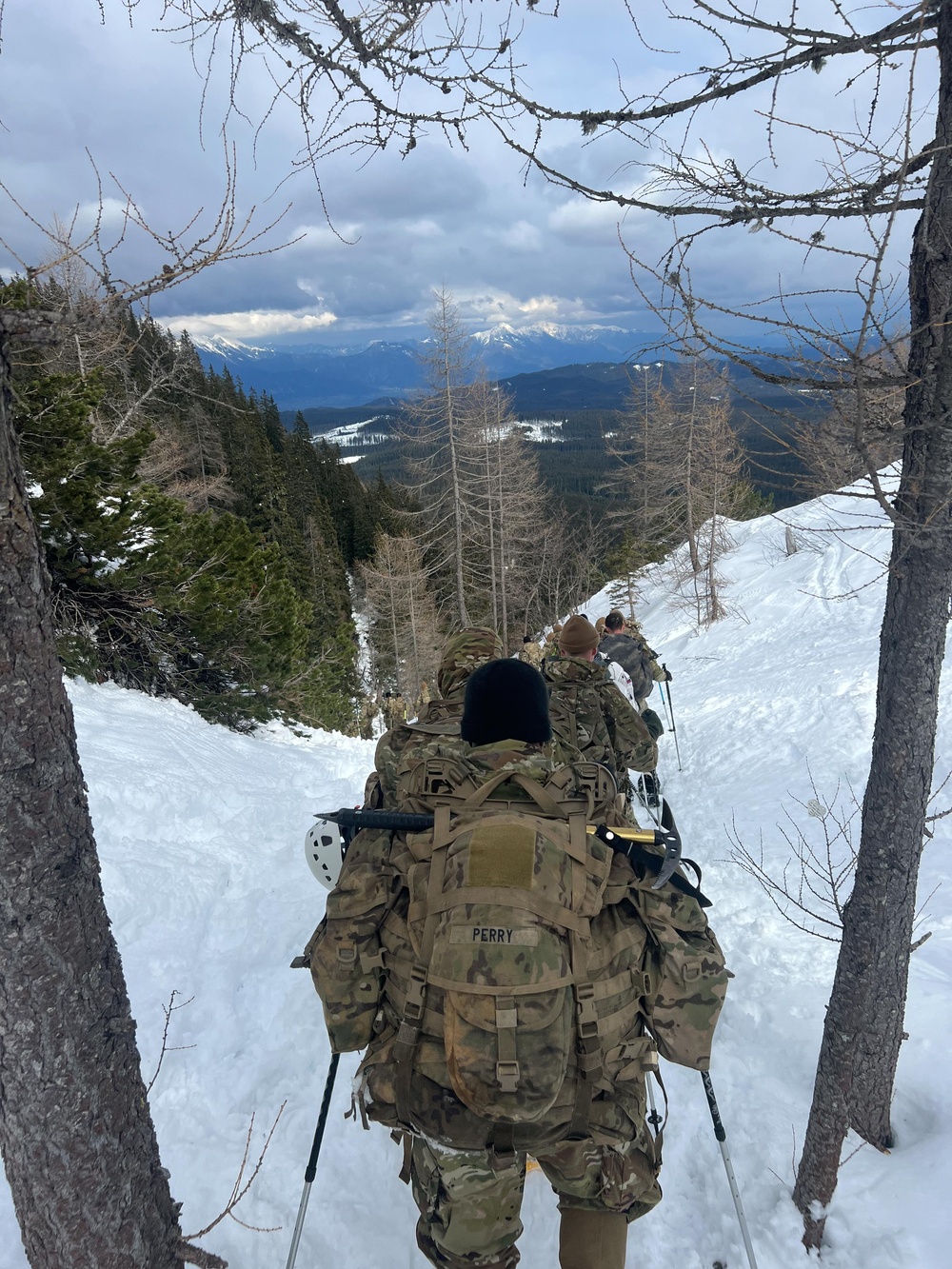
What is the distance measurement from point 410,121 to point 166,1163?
506cm

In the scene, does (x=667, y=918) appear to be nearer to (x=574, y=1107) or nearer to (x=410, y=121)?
(x=574, y=1107)

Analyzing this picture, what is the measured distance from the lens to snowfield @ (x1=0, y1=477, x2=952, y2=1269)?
314 centimetres

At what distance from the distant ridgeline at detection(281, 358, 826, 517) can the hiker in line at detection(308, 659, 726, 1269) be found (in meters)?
1.60

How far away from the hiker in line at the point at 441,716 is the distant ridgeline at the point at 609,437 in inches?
79.0

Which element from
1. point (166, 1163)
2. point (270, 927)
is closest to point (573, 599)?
point (270, 927)

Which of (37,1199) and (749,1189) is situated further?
(749,1189)

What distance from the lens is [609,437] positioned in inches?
1144

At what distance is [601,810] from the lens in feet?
8.13

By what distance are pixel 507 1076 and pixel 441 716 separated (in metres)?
2.35

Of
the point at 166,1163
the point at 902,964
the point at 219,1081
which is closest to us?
the point at 902,964

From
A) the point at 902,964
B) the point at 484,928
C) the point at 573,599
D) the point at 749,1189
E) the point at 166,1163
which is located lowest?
the point at 573,599

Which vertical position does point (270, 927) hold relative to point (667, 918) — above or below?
below

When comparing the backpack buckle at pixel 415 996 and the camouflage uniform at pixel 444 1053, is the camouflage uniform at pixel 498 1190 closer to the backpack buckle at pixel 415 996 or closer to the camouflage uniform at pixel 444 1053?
the camouflage uniform at pixel 444 1053

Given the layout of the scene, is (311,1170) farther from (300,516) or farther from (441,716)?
(300,516)
